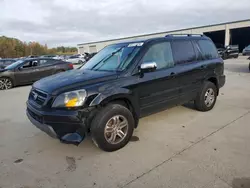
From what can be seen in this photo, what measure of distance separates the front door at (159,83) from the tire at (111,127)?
431 mm

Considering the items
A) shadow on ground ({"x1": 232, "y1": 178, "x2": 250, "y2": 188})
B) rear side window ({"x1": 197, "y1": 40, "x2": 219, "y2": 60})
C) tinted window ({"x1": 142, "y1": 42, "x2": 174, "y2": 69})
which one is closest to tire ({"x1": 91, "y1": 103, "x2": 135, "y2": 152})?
tinted window ({"x1": 142, "y1": 42, "x2": 174, "y2": 69})

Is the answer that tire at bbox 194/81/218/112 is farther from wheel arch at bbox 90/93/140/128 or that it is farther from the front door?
wheel arch at bbox 90/93/140/128

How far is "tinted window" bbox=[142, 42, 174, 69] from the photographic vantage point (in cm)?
381

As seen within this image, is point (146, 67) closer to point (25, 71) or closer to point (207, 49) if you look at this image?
point (207, 49)

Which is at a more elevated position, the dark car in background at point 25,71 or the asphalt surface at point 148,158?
the dark car in background at point 25,71

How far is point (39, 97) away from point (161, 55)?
7.51ft

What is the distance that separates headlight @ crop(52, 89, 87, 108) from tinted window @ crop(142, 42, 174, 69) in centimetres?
132

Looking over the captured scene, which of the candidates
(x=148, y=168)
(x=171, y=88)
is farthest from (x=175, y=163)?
(x=171, y=88)

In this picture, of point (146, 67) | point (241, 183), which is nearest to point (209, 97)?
point (146, 67)

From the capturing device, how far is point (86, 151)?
342cm

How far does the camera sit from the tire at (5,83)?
991 cm

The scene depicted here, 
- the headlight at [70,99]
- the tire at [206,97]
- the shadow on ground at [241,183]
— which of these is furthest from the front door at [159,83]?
the shadow on ground at [241,183]

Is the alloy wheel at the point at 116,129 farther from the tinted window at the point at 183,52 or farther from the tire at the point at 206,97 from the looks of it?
the tire at the point at 206,97

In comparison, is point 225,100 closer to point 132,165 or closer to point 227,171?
point 227,171
